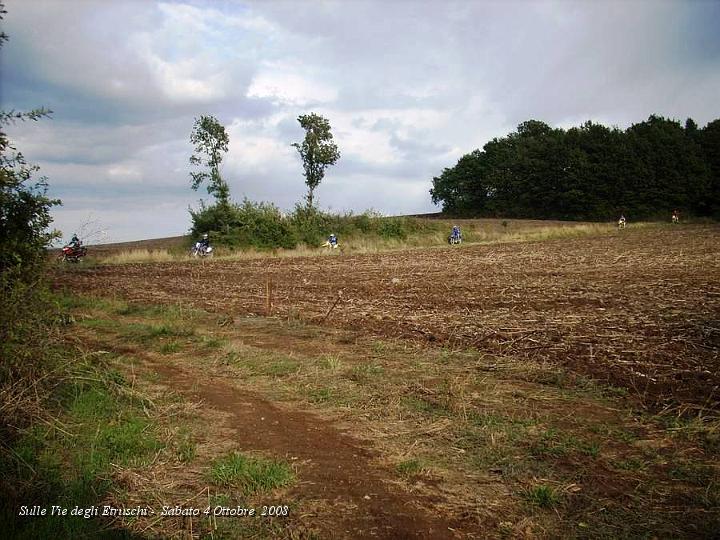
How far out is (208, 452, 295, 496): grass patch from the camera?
3.70 meters

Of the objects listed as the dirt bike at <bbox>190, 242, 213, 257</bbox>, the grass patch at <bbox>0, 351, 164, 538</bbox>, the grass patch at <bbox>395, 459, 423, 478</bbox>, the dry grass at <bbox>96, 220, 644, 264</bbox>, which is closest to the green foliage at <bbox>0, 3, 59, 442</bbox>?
the grass patch at <bbox>0, 351, 164, 538</bbox>

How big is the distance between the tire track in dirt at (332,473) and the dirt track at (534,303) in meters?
3.18

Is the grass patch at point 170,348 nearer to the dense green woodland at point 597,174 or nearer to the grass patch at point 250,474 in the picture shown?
the grass patch at point 250,474

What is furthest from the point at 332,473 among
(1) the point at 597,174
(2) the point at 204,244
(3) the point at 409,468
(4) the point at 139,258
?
(1) the point at 597,174

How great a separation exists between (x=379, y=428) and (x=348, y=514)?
1511 mm

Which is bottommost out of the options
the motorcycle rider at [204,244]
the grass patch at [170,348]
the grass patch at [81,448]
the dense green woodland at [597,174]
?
the grass patch at [81,448]

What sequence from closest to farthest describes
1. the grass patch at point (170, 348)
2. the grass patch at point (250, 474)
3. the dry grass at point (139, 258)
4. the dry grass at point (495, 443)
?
1. the dry grass at point (495, 443)
2. the grass patch at point (250, 474)
3. the grass patch at point (170, 348)
4. the dry grass at point (139, 258)

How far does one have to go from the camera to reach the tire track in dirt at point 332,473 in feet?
10.6

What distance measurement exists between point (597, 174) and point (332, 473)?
2928 inches

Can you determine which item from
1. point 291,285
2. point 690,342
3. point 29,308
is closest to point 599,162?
point 291,285

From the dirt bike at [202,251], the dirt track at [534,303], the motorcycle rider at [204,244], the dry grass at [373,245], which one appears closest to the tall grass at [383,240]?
the dry grass at [373,245]

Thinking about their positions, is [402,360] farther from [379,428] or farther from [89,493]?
[89,493]

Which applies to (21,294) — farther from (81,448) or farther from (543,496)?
(543,496)

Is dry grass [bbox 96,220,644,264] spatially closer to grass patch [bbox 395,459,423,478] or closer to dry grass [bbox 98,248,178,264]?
dry grass [bbox 98,248,178,264]
